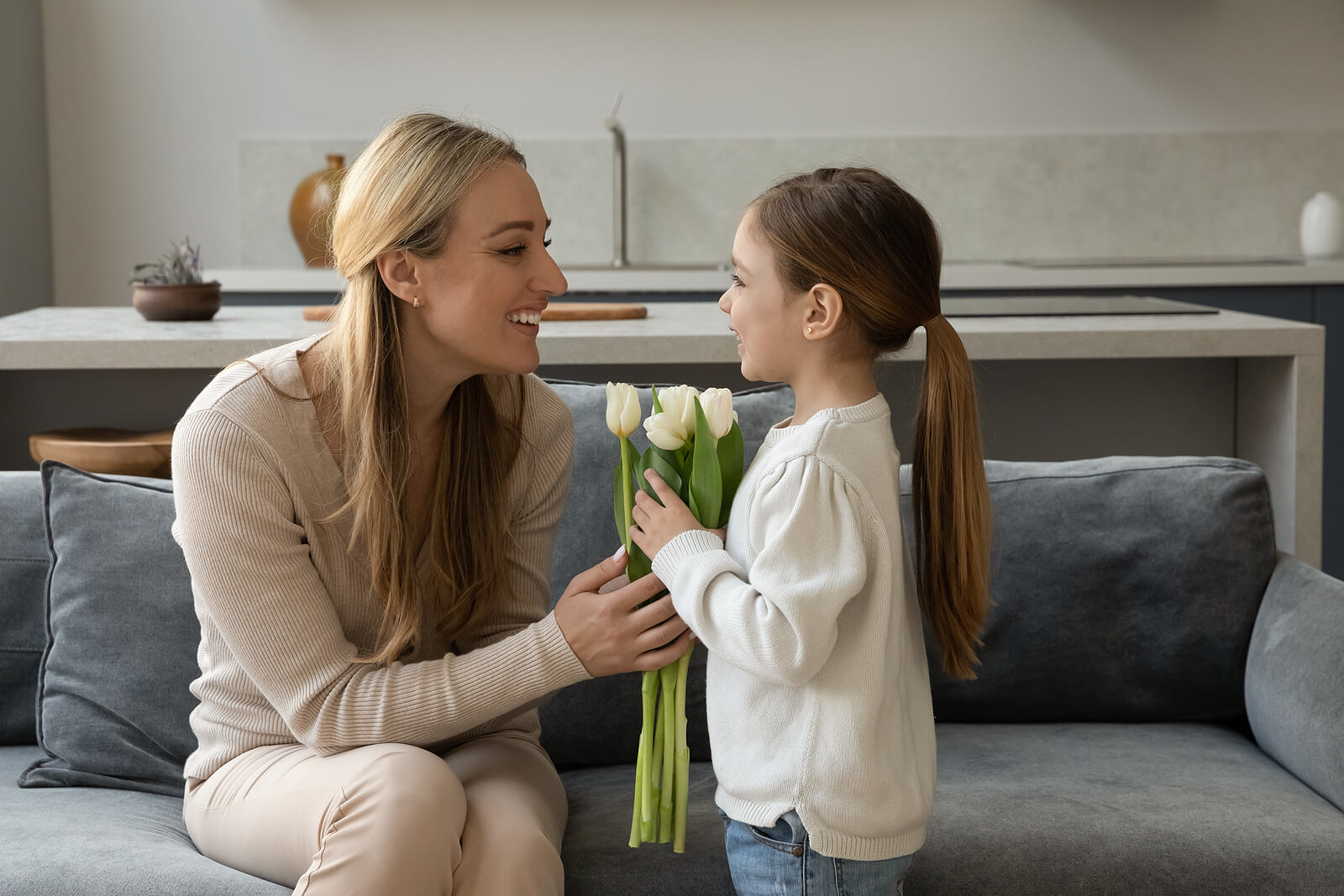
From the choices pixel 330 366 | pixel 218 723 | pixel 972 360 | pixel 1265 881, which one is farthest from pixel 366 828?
pixel 972 360

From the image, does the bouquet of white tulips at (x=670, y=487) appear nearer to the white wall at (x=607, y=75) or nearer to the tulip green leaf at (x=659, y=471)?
the tulip green leaf at (x=659, y=471)

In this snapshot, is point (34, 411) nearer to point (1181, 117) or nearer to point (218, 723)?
point (218, 723)

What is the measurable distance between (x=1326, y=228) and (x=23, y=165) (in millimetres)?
4387

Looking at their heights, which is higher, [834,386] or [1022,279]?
[1022,279]

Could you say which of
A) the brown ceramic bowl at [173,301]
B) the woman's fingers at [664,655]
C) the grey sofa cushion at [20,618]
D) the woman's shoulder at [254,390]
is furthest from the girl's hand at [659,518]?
the brown ceramic bowl at [173,301]

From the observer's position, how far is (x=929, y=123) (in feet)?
15.2

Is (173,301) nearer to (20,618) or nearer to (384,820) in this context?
(20,618)

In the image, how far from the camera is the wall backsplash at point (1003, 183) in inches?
180

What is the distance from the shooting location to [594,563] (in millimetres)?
1818

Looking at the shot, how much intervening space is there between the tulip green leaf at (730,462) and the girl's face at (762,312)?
0.22 ft

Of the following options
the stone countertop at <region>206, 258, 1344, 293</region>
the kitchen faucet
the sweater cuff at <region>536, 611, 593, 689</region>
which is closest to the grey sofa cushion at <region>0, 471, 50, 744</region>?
the sweater cuff at <region>536, 611, 593, 689</region>

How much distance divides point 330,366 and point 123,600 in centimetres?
51

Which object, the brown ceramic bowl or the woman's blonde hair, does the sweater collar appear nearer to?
the woman's blonde hair

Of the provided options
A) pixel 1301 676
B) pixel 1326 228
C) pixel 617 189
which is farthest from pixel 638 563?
pixel 1326 228
